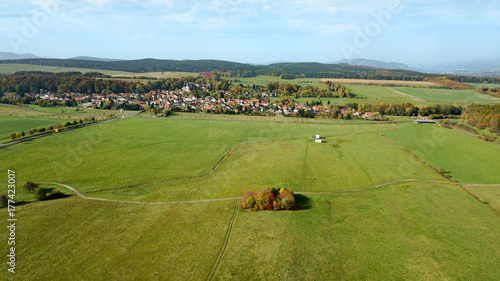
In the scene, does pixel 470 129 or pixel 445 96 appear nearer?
pixel 470 129

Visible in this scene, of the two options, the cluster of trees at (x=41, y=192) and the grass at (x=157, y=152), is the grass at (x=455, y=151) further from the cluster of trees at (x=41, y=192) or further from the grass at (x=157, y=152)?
the cluster of trees at (x=41, y=192)

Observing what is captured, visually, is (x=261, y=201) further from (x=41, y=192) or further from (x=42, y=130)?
(x=42, y=130)

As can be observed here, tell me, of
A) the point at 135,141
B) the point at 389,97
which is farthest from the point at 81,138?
the point at 389,97

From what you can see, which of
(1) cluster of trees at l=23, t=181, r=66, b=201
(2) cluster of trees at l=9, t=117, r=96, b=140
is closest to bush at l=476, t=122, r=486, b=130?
(1) cluster of trees at l=23, t=181, r=66, b=201

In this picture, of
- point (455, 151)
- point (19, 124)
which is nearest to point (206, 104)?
point (19, 124)

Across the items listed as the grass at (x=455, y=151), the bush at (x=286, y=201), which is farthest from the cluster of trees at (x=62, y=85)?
the grass at (x=455, y=151)
